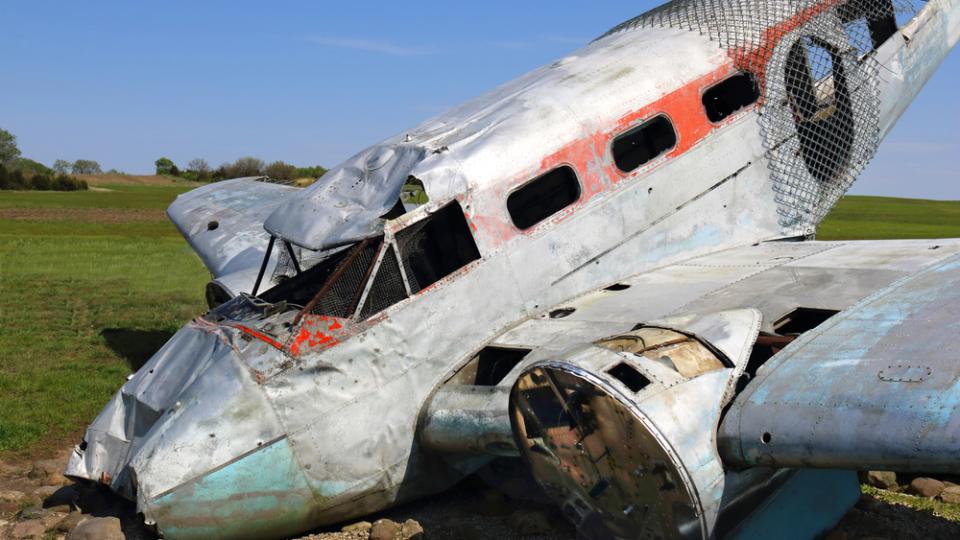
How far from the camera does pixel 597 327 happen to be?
838cm

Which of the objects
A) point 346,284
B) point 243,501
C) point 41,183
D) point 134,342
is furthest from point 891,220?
point 41,183

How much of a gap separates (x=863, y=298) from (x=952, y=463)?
284 centimetres

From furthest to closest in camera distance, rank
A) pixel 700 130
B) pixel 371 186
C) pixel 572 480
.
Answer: pixel 700 130
pixel 371 186
pixel 572 480

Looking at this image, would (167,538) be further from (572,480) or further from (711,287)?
(711,287)

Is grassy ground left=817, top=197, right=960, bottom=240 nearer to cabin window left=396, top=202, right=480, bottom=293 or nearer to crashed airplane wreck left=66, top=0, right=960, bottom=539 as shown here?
crashed airplane wreck left=66, top=0, right=960, bottom=539

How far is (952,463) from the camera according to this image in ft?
18.1

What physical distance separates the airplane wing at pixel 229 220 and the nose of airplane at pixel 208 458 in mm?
5079

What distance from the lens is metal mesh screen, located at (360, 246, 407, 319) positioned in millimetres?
8219

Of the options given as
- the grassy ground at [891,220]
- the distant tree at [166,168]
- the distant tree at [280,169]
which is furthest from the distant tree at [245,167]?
the distant tree at [166,168]

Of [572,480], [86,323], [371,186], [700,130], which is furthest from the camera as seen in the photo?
[86,323]

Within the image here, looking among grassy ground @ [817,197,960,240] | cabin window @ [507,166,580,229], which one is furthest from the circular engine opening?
grassy ground @ [817,197,960,240]

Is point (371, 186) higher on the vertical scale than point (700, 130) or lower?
higher

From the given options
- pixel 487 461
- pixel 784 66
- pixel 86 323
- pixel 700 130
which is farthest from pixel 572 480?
pixel 86 323

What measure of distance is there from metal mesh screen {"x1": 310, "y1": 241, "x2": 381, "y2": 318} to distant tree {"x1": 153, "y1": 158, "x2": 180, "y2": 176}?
112124mm
